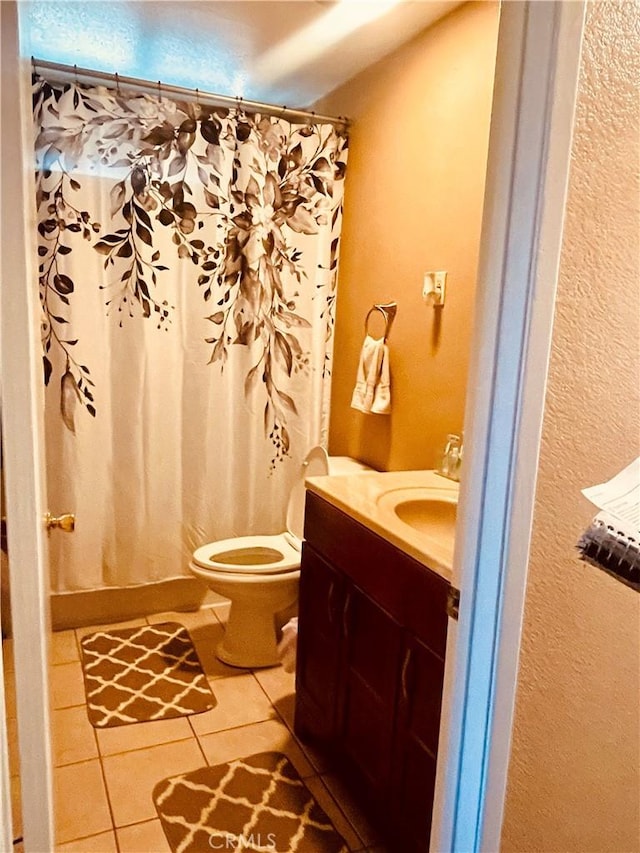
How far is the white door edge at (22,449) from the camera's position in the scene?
2.54 ft

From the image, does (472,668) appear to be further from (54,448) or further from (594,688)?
(54,448)

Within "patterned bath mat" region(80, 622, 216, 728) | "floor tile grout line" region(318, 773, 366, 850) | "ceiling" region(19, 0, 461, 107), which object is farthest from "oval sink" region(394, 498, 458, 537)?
"ceiling" region(19, 0, 461, 107)

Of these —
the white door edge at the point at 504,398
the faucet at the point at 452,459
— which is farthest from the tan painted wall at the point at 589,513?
the faucet at the point at 452,459

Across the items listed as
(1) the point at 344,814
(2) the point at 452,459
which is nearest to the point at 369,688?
(1) the point at 344,814

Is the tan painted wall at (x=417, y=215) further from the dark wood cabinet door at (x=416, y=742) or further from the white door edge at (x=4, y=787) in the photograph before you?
the white door edge at (x=4, y=787)

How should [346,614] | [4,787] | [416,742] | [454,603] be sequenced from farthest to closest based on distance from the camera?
A: [346,614] → [416,742] → [454,603] → [4,787]

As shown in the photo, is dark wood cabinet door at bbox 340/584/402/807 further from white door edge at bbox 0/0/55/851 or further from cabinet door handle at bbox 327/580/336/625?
white door edge at bbox 0/0/55/851

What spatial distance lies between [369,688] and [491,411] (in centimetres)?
94

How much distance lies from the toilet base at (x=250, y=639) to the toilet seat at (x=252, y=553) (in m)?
0.20

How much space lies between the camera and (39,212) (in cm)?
228

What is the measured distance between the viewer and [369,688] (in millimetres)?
1583

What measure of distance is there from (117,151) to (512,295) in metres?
1.93

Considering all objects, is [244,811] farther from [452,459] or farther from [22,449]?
[22,449]

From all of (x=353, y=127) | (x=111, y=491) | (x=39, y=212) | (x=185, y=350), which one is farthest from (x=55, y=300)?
(x=353, y=127)
